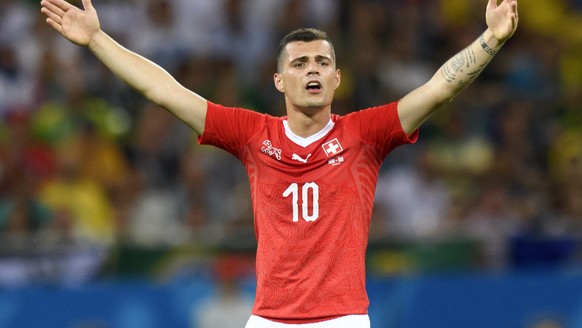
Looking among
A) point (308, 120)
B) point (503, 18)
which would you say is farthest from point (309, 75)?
point (503, 18)

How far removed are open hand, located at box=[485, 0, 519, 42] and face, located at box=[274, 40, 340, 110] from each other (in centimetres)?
90

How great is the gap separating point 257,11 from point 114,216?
139 inches

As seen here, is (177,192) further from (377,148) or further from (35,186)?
(377,148)

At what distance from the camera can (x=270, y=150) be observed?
6664 mm

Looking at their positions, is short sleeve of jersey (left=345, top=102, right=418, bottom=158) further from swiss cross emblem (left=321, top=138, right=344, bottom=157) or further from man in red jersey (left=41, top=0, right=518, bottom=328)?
swiss cross emblem (left=321, top=138, right=344, bottom=157)

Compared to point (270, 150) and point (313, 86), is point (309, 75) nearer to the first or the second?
point (313, 86)

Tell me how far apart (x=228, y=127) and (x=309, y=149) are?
48cm

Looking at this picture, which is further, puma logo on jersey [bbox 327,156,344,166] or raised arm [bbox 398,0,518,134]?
puma logo on jersey [bbox 327,156,344,166]

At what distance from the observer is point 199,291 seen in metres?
10.7

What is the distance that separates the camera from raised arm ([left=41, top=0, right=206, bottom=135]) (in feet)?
22.1

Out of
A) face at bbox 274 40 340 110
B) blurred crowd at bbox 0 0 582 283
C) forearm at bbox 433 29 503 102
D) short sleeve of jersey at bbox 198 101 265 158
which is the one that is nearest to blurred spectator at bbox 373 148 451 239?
blurred crowd at bbox 0 0 582 283

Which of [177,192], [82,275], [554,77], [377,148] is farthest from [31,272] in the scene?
[554,77]

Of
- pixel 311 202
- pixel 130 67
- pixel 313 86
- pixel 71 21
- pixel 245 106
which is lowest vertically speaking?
pixel 311 202

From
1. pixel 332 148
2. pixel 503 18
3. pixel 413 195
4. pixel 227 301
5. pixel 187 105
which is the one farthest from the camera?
pixel 413 195
